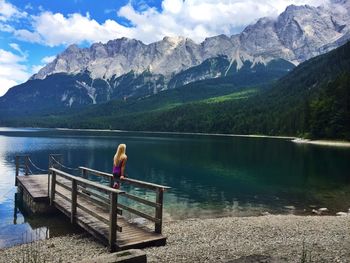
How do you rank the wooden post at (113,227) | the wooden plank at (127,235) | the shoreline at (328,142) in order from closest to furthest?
the wooden post at (113,227), the wooden plank at (127,235), the shoreline at (328,142)

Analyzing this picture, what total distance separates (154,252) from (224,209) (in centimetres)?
1915

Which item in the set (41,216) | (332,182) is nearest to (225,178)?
(332,182)

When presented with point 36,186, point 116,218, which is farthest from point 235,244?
point 36,186

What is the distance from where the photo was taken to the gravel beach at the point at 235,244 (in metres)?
16.2

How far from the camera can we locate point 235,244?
19.0 meters

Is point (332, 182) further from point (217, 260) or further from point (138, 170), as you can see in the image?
point (217, 260)

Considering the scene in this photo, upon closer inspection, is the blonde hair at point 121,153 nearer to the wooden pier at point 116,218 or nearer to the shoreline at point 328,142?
the wooden pier at point 116,218

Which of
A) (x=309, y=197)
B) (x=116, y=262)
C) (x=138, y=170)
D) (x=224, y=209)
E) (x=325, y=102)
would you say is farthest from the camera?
(x=325, y=102)

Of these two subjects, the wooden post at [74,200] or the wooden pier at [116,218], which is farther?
the wooden post at [74,200]

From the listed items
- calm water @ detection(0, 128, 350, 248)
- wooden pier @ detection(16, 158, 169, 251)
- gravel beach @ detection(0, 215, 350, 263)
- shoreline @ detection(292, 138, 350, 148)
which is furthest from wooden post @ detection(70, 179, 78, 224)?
shoreline @ detection(292, 138, 350, 148)

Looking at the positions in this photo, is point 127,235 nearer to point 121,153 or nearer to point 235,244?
point 121,153

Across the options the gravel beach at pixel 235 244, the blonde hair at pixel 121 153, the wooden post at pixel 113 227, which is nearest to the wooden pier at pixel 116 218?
the wooden post at pixel 113 227

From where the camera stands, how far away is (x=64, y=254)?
18.5m

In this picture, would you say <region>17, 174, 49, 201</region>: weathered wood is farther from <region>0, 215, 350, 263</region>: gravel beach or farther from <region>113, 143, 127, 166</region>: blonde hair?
<region>113, 143, 127, 166</region>: blonde hair
